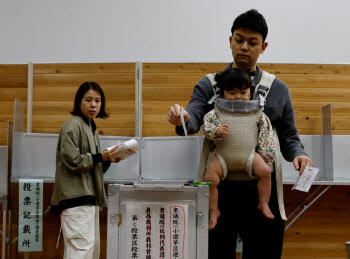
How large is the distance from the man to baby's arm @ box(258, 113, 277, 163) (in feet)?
0.16

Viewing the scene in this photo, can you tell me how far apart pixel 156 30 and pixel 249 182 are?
2774mm

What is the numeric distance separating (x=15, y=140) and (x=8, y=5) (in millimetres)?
1477

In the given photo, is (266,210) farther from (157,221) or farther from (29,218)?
(29,218)

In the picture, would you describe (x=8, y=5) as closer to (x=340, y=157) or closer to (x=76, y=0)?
(x=76, y=0)

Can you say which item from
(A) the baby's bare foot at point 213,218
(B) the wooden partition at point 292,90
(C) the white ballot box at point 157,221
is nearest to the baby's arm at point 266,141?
Result: (A) the baby's bare foot at point 213,218

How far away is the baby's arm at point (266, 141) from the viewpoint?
5.02 feet

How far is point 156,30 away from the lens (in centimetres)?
404

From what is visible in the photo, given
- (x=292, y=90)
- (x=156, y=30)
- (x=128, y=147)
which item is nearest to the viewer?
(x=128, y=147)

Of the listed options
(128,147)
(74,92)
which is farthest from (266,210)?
(74,92)

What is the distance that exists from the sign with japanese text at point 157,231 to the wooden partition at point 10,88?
2.65 m

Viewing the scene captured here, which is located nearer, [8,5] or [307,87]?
[307,87]

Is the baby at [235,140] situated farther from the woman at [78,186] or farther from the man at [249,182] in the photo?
the woman at [78,186]

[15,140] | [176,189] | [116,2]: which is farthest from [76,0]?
[176,189]

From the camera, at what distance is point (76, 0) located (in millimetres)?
4059
